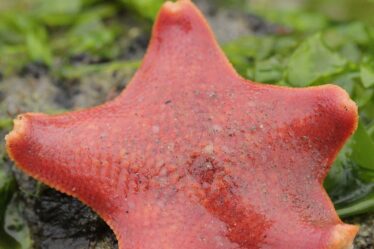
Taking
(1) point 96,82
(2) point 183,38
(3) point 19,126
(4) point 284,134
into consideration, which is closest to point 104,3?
(1) point 96,82

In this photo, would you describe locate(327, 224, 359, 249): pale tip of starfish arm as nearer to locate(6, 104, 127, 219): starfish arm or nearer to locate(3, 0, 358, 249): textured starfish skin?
locate(3, 0, 358, 249): textured starfish skin

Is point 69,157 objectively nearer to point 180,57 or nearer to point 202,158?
point 202,158

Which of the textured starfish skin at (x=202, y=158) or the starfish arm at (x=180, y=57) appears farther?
the starfish arm at (x=180, y=57)

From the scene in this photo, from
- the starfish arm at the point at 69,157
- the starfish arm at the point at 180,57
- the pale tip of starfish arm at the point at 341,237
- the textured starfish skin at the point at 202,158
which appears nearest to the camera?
the pale tip of starfish arm at the point at 341,237

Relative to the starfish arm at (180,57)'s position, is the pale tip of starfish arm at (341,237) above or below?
below

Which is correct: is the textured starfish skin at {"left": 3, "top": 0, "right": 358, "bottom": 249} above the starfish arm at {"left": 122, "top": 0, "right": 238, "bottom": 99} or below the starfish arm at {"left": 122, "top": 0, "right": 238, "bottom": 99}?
below

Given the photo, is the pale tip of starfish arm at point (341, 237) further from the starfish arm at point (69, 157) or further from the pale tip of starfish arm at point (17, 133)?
the pale tip of starfish arm at point (17, 133)

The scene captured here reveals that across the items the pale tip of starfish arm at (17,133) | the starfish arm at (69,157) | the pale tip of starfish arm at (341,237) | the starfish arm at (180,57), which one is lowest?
the pale tip of starfish arm at (341,237)

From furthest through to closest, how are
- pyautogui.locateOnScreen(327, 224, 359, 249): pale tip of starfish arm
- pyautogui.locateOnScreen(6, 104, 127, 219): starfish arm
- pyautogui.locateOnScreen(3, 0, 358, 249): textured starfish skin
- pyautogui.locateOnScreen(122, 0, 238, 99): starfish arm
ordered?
pyautogui.locateOnScreen(122, 0, 238, 99): starfish arm
pyautogui.locateOnScreen(6, 104, 127, 219): starfish arm
pyautogui.locateOnScreen(3, 0, 358, 249): textured starfish skin
pyautogui.locateOnScreen(327, 224, 359, 249): pale tip of starfish arm

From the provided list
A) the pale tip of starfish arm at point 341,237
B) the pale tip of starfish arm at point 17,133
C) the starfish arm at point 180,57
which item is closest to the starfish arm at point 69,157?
the pale tip of starfish arm at point 17,133

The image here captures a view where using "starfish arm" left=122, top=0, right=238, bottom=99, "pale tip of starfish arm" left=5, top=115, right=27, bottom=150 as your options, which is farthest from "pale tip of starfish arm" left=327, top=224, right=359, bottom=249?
"pale tip of starfish arm" left=5, top=115, right=27, bottom=150
